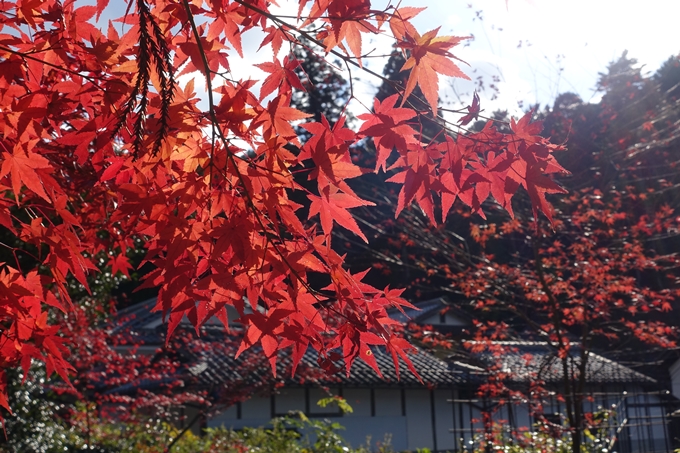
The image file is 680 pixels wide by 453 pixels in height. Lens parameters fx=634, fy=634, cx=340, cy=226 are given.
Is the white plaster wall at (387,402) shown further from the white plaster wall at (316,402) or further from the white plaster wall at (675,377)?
the white plaster wall at (675,377)

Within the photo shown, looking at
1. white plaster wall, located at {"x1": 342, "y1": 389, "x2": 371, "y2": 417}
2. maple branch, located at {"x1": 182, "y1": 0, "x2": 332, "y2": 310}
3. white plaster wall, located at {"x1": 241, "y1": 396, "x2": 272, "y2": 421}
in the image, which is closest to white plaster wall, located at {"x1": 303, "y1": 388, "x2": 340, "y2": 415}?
white plaster wall, located at {"x1": 342, "y1": 389, "x2": 371, "y2": 417}

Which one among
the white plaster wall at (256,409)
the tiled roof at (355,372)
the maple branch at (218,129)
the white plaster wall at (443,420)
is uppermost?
the maple branch at (218,129)

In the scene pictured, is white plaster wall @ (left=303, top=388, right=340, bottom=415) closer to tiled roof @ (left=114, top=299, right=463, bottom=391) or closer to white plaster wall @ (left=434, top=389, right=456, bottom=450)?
tiled roof @ (left=114, top=299, right=463, bottom=391)

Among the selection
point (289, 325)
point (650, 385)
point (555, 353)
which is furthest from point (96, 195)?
point (650, 385)

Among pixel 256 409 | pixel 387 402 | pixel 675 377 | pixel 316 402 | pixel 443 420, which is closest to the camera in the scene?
pixel 256 409

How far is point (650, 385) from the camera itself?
735 inches

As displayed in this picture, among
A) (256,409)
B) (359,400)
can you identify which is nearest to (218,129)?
(256,409)

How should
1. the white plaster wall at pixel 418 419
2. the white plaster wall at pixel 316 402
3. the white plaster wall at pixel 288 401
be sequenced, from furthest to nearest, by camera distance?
the white plaster wall at pixel 418 419 → the white plaster wall at pixel 316 402 → the white plaster wall at pixel 288 401

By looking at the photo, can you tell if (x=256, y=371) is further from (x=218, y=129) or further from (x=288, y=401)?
(x=218, y=129)

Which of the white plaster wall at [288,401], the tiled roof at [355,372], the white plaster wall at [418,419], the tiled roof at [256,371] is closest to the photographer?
the tiled roof at [256,371]

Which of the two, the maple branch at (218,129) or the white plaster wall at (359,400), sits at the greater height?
the maple branch at (218,129)

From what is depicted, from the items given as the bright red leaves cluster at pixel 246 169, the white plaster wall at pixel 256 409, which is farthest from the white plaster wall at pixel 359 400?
the bright red leaves cluster at pixel 246 169

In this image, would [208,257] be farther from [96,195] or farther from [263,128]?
[96,195]

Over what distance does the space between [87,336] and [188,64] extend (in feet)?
24.2
